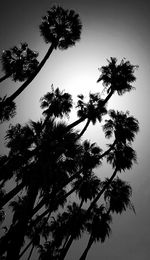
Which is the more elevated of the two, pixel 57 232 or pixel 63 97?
pixel 63 97

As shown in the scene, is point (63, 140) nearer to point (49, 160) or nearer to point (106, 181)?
point (49, 160)

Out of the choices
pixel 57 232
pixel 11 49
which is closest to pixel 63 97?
pixel 11 49

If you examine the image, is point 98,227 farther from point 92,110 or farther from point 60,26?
point 60,26

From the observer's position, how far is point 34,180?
38.8 ft

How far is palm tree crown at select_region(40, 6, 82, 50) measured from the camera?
2111 cm

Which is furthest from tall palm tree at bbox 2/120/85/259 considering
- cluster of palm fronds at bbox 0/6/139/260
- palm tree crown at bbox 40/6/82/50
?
palm tree crown at bbox 40/6/82/50

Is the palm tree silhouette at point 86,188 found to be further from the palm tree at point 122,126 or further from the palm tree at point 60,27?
the palm tree at point 60,27

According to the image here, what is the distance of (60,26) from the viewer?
830 inches

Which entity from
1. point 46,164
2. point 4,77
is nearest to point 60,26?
point 4,77

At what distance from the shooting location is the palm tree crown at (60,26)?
2111 centimetres

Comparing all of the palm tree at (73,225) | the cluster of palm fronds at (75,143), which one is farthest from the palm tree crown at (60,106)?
the palm tree at (73,225)

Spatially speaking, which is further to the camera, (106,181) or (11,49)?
(106,181)

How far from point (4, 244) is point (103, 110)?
53.0 feet

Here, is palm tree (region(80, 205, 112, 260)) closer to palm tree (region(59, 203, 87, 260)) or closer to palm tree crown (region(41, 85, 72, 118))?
palm tree (region(59, 203, 87, 260))
